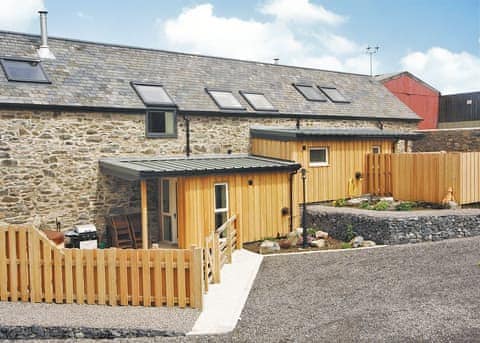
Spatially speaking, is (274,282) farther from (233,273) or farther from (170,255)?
(170,255)

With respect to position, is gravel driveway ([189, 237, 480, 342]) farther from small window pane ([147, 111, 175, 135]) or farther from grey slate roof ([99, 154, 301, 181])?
small window pane ([147, 111, 175, 135])

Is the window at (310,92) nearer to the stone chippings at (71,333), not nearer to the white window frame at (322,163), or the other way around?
the white window frame at (322,163)

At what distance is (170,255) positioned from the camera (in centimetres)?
812

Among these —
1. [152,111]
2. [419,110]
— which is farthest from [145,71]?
[419,110]

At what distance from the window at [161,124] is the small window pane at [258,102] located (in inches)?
148

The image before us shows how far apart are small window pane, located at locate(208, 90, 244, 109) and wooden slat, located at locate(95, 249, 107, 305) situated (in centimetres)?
962

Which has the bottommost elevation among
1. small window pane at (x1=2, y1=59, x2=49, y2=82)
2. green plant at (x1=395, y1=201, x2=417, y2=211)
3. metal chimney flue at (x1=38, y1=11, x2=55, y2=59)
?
green plant at (x1=395, y1=201, x2=417, y2=211)

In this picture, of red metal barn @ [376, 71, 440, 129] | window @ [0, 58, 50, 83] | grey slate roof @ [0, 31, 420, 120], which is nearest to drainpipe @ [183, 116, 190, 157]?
grey slate roof @ [0, 31, 420, 120]

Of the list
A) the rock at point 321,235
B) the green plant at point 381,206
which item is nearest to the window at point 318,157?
the green plant at point 381,206

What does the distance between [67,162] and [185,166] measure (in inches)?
147

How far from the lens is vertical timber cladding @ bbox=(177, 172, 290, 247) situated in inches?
512

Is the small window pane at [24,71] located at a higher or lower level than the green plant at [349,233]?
higher

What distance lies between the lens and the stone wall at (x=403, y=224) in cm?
1341

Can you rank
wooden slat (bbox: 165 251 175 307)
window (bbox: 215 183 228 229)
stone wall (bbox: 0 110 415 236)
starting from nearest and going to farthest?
wooden slat (bbox: 165 251 175 307), stone wall (bbox: 0 110 415 236), window (bbox: 215 183 228 229)
